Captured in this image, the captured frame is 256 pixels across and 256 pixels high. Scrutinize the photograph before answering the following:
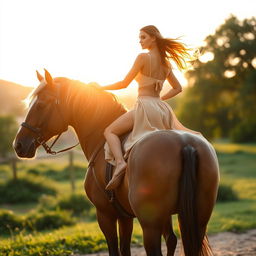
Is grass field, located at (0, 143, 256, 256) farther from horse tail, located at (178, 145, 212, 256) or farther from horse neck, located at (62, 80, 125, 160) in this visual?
horse tail, located at (178, 145, 212, 256)

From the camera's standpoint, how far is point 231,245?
746 centimetres

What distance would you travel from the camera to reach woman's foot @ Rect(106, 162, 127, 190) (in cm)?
414

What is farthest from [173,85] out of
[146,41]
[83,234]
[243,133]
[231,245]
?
[243,133]

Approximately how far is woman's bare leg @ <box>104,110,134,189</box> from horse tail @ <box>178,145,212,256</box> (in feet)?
2.21

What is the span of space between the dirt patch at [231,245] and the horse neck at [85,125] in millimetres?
2563

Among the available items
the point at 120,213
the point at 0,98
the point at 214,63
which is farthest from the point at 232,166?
the point at 0,98

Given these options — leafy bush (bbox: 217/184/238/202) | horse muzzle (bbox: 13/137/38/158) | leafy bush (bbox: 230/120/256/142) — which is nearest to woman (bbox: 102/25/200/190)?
horse muzzle (bbox: 13/137/38/158)

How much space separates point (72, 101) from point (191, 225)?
6.57 ft

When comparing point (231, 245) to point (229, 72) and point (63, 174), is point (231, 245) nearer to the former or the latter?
point (63, 174)

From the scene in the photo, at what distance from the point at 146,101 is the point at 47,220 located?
21.6ft

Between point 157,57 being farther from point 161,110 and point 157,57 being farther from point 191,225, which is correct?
point 191,225

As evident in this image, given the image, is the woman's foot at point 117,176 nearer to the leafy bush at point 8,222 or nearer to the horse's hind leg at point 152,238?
the horse's hind leg at point 152,238

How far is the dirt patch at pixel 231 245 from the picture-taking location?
268 inches

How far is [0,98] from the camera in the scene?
81000 mm
